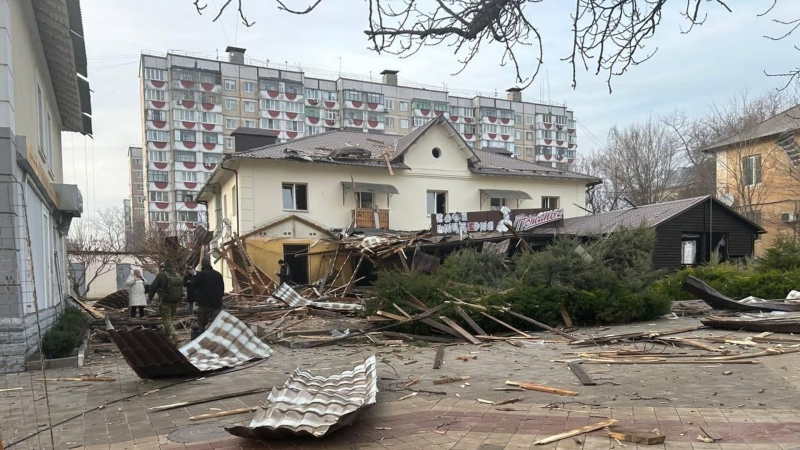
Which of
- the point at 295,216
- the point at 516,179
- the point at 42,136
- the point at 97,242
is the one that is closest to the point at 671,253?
the point at 516,179

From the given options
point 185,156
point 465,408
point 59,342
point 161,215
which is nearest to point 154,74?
point 185,156

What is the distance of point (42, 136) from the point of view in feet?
42.0

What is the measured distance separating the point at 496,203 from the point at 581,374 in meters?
25.0

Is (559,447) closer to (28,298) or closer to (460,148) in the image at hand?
(28,298)

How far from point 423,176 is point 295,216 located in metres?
7.53

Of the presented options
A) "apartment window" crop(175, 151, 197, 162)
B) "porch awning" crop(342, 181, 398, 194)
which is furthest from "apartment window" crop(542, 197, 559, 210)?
"apartment window" crop(175, 151, 197, 162)

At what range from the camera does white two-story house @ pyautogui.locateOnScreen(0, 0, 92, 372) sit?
344 inches

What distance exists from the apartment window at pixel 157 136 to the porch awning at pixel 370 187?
164 ft

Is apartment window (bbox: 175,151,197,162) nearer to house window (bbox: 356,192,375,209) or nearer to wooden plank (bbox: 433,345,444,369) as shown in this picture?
A: house window (bbox: 356,192,375,209)

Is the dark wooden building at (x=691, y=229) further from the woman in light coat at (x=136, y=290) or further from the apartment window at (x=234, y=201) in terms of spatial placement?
the woman in light coat at (x=136, y=290)

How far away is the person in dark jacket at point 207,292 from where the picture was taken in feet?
36.6

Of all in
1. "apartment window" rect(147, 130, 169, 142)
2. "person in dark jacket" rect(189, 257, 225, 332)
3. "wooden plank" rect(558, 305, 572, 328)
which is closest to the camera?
"person in dark jacket" rect(189, 257, 225, 332)

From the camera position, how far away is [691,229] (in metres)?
22.4

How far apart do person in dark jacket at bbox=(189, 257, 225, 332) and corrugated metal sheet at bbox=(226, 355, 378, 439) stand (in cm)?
498
